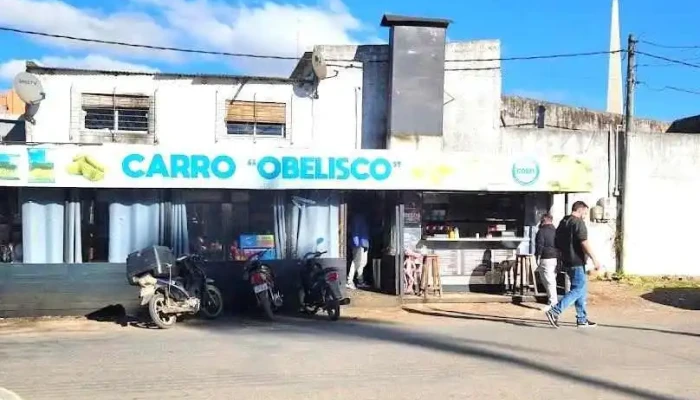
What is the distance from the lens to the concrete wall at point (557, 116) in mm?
21234

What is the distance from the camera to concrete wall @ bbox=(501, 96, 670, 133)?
21234 millimetres

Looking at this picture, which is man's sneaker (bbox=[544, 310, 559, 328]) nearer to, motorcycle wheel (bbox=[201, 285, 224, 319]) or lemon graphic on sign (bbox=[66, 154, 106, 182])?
motorcycle wheel (bbox=[201, 285, 224, 319])

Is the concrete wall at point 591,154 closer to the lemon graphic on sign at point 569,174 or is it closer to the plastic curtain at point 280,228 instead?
the lemon graphic on sign at point 569,174

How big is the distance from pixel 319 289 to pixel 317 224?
1.54 meters

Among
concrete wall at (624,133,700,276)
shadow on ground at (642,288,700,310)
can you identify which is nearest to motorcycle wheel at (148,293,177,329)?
shadow on ground at (642,288,700,310)

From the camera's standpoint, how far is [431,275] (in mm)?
13828

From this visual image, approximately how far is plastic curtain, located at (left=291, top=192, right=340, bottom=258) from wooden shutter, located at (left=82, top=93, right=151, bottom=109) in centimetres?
425

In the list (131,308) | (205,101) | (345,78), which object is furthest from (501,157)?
(131,308)

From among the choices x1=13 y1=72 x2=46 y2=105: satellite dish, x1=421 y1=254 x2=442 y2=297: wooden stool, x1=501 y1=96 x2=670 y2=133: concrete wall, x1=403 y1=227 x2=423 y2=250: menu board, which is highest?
x1=501 y1=96 x2=670 y2=133: concrete wall

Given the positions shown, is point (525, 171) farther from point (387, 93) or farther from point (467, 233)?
point (387, 93)

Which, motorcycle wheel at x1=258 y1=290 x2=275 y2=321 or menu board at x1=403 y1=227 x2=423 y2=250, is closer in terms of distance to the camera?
motorcycle wheel at x1=258 y1=290 x2=275 y2=321

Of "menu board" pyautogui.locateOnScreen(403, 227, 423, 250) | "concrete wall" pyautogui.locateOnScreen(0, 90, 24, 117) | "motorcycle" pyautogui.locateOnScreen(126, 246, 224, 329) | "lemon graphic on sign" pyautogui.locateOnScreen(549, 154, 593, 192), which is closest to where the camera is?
"motorcycle" pyautogui.locateOnScreen(126, 246, 224, 329)

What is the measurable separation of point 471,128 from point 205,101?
5629 millimetres

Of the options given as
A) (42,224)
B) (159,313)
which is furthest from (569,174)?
(42,224)
